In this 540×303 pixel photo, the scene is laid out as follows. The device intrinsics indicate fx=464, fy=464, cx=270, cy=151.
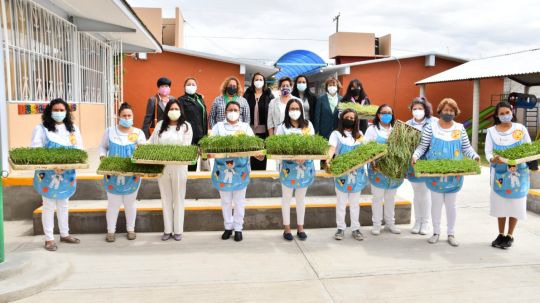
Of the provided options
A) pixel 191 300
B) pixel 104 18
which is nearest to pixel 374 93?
pixel 104 18

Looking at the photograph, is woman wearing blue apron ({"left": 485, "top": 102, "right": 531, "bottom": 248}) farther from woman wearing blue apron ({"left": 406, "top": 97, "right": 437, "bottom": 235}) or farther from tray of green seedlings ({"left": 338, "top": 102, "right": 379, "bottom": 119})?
tray of green seedlings ({"left": 338, "top": 102, "right": 379, "bottom": 119})

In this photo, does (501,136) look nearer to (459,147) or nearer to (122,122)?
(459,147)

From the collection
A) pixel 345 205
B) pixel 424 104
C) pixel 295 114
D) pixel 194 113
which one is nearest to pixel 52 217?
pixel 194 113

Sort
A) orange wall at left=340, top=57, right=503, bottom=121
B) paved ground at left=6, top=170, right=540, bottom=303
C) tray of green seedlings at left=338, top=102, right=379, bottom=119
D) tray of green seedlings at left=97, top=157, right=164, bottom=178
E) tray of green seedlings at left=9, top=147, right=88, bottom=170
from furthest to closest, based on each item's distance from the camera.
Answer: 1. orange wall at left=340, top=57, right=503, bottom=121
2. tray of green seedlings at left=338, top=102, right=379, bottom=119
3. tray of green seedlings at left=97, top=157, right=164, bottom=178
4. tray of green seedlings at left=9, top=147, right=88, bottom=170
5. paved ground at left=6, top=170, right=540, bottom=303

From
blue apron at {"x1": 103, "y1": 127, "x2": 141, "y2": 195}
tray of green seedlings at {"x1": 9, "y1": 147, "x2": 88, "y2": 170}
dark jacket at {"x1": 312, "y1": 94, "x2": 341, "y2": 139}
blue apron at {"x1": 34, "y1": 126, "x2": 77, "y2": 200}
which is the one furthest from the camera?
dark jacket at {"x1": 312, "y1": 94, "x2": 341, "y2": 139}

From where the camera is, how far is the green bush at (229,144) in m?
4.79

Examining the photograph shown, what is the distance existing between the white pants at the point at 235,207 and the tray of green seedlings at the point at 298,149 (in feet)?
2.24

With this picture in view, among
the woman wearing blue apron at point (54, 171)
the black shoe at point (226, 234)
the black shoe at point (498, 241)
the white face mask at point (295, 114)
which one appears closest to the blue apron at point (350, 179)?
the white face mask at point (295, 114)

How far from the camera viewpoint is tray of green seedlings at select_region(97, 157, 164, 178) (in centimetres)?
466

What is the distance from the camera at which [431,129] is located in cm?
523

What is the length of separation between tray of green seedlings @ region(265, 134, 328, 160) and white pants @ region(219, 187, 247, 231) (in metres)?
0.68

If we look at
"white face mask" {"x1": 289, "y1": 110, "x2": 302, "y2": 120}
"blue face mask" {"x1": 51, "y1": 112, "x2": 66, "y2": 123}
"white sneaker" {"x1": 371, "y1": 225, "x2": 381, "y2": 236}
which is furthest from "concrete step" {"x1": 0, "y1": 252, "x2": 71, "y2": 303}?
"white sneaker" {"x1": 371, "y1": 225, "x2": 381, "y2": 236}

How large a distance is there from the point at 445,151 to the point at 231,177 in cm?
239

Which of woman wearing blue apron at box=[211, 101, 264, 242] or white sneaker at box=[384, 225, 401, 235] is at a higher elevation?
woman wearing blue apron at box=[211, 101, 264, 242]
